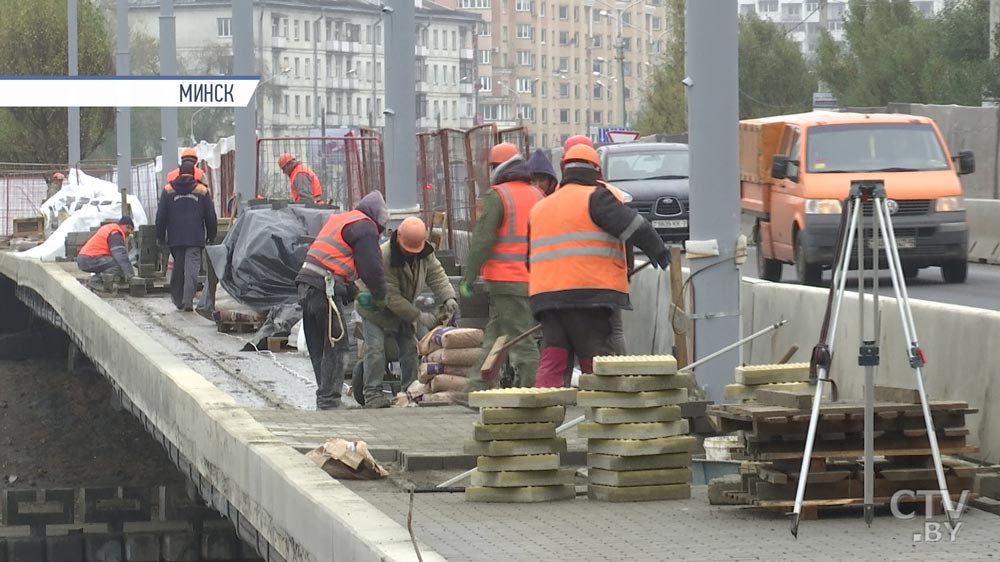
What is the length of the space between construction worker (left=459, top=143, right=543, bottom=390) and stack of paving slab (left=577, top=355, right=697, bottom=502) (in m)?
3.48

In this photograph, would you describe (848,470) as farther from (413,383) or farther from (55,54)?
(55,54)

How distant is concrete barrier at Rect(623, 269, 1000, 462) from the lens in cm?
968

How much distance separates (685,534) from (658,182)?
22.6m

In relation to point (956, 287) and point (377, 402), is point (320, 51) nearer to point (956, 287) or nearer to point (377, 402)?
point (956, 287)

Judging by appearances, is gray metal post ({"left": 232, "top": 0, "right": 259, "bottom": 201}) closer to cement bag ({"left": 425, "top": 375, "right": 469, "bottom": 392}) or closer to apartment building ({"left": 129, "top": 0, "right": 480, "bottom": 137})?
cement bag ({"left": 425, "top": 375, "right": 469, "bottom": 392})

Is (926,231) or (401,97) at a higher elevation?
(401,97)

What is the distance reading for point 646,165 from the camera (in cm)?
3141

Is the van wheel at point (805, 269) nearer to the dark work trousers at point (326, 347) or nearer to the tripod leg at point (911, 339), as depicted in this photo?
the dark work trousers at point (326, 347)

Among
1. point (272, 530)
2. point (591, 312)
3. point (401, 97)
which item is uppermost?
point (401, 97)

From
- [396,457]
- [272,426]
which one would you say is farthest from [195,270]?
[396,457]

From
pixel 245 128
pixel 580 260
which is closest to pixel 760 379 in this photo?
pixel 580 260

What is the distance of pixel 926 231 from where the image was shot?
894 inches

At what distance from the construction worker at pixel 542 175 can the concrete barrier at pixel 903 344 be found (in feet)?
4.67

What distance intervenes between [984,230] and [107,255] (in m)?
12.4
